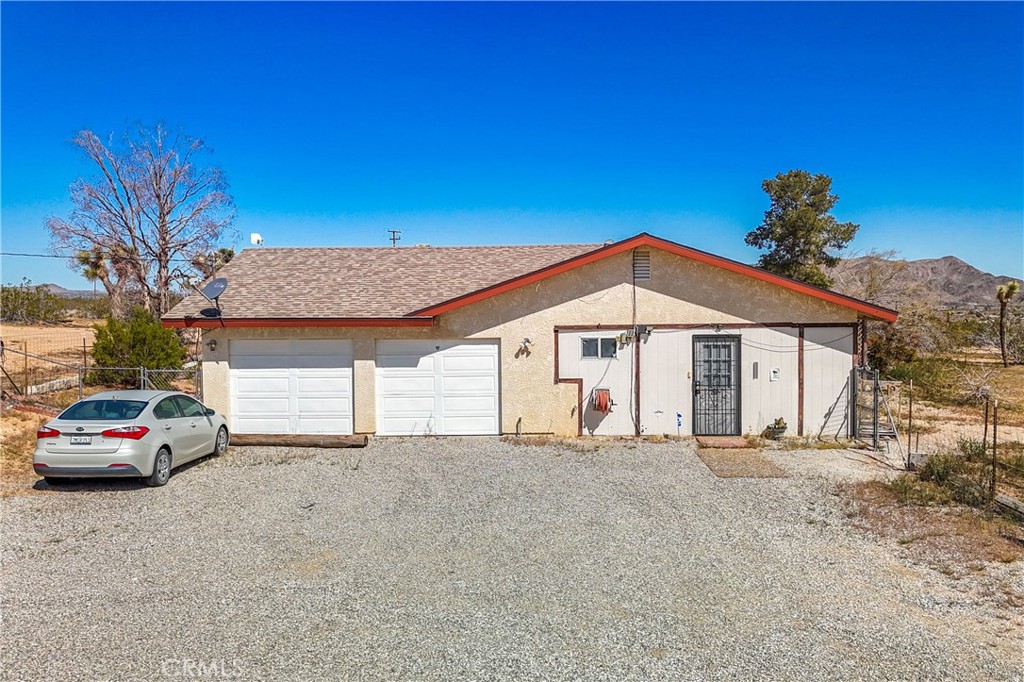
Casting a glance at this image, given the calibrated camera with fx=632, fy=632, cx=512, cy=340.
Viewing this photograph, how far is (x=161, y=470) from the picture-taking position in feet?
31.6

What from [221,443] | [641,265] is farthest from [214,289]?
[641,265]

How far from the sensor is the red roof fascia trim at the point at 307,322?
1311 cm

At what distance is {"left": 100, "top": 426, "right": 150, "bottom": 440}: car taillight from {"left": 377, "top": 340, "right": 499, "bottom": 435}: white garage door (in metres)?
5.09

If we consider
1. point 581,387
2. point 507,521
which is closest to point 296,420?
point 581,387

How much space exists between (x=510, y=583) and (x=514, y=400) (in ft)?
24.7

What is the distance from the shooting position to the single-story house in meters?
13.1

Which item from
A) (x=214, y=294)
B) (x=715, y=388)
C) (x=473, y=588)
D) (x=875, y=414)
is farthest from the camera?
(x=214, y=294)

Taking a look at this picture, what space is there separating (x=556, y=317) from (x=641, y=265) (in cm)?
207

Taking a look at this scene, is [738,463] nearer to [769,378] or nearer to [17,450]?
[769,378]

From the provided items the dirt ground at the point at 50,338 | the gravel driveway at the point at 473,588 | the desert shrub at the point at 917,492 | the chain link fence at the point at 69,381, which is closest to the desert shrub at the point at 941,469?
the desert shrub at the point at 917,492

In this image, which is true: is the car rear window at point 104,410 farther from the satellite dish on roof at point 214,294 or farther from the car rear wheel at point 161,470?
the satellite dish on roof at point 214,294

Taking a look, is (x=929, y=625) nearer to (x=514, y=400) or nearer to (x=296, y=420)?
(x=514, y=400)

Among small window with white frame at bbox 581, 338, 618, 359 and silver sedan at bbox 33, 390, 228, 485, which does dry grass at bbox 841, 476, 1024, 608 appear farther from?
silver sedan at bbox 33, 390, 228, 485

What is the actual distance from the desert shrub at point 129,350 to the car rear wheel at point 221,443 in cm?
1052
